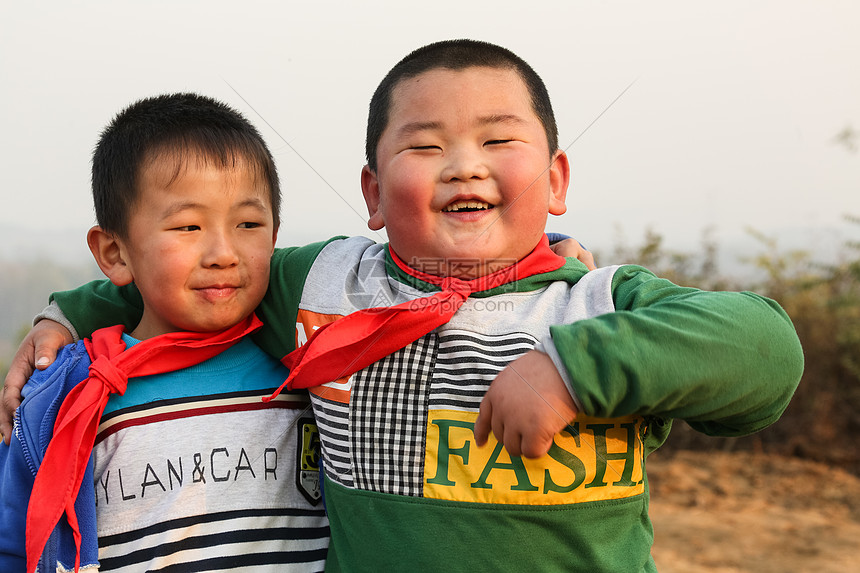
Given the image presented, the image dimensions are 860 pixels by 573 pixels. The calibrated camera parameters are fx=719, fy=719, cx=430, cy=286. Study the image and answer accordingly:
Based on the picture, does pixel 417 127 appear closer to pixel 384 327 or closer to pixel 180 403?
pixel 384 327

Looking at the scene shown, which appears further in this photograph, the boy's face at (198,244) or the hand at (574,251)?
the hand at (574,251)

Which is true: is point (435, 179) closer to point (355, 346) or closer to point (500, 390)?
point (355, 346)

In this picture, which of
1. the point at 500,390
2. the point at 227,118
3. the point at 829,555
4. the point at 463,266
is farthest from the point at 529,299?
the point at 829,555

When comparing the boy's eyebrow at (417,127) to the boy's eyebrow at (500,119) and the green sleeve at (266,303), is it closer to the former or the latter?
the boy's eyebrow at (500,119)

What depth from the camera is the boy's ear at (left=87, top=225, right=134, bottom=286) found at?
191cm

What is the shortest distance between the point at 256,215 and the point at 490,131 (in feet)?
2.12

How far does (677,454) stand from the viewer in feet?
17.4

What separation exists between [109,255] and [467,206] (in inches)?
38.8

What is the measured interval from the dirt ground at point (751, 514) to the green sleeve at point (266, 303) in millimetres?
2784

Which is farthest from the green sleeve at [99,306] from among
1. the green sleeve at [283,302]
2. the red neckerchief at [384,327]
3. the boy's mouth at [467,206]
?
the boy's mouth at [467,206]

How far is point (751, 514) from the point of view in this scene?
172 inches

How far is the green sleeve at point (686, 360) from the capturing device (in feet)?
4.21

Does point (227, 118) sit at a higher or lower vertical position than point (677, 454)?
higher

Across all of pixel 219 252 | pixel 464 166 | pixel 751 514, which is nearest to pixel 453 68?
pixel 464 166
